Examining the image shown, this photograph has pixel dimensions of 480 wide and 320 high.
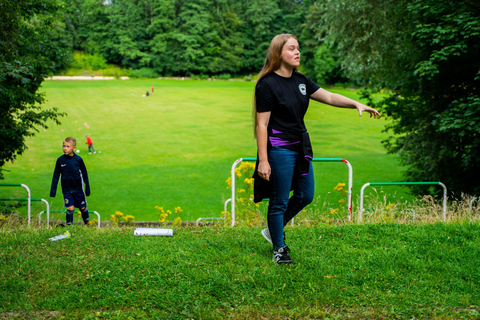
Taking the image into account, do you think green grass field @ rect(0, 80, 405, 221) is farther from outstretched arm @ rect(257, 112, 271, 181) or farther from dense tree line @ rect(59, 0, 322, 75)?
dense tree line @ rect(59, 0, 322, 75)

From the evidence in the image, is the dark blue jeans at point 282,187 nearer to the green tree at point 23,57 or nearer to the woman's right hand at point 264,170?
the woman's right hand at point 264,170

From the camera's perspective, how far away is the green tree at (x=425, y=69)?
9812 millimetres

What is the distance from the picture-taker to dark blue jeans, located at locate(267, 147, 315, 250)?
4.07 m

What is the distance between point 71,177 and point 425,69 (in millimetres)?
7739

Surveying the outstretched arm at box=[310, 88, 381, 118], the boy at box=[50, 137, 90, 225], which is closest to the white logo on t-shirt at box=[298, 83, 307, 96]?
the outstretched arm at box=[310, 88, 381, 118]

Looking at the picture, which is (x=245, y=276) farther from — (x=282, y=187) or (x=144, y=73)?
(x=144, y=73)

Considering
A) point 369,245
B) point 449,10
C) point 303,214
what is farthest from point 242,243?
point 449,10

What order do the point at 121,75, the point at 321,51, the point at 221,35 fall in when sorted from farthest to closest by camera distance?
the point at 221,35, the point at 121,75, the point at 321,51

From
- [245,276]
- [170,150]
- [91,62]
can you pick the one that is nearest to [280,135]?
[245,276]

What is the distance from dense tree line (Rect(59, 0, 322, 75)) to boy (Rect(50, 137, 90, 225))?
8206cm

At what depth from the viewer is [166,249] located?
14.8 ft

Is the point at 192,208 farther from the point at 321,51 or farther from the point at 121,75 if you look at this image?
the point at 121,75

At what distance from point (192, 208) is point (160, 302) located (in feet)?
47.3

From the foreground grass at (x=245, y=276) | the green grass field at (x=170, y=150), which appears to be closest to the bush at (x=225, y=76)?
the green grass field at (x=170, y=150)
